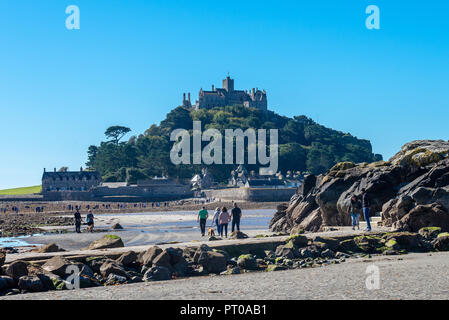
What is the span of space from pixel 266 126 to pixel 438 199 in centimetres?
14124

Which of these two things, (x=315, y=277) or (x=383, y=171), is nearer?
(x=315, y=277)

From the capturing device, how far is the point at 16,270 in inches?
435

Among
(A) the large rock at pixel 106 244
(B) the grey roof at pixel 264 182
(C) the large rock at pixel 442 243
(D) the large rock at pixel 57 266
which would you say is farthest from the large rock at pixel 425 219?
(B) the grey roof at pixel 264 182

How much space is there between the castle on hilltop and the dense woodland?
5.88 meters

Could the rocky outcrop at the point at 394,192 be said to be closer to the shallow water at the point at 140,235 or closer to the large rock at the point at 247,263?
the shallow water at the point at 140,235

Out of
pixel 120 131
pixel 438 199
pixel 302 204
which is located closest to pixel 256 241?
pixel 438 199

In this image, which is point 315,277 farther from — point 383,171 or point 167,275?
point 383,171

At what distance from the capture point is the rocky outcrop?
1837cm

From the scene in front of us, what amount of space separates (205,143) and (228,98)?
51.1 m

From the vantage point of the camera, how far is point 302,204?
2766 centimetres

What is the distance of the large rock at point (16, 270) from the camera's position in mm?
10984

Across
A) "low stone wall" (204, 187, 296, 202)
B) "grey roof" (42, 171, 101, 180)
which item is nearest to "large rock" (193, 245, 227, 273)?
"low stone wall" (204, 187, 296, 202)

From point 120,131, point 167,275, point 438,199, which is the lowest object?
point 167,275

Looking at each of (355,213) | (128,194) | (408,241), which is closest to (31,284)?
(408,241)
